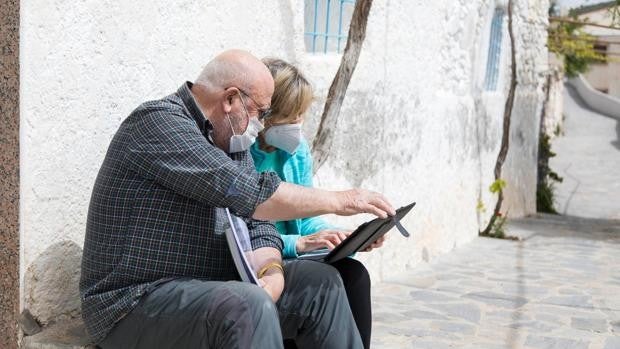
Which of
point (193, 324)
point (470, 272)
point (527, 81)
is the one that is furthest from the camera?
point (527, 81)

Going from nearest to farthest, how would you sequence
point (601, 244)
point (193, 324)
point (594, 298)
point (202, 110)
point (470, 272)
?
point (193, 324) → point (202, 110) → point (594, 298) → point (470, 272) → point (601, 244)

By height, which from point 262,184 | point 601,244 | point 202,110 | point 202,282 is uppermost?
point 202,110

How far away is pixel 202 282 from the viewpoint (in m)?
2.61

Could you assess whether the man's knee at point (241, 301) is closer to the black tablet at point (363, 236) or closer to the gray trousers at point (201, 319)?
the gray trousers at point (201, 319)

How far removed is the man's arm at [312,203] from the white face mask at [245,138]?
0.24 metres

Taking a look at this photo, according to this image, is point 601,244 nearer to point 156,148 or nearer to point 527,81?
point 527,81

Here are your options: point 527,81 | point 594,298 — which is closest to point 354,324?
point 594,298

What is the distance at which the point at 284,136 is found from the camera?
11.2 feet

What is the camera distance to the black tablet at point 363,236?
9.51 ft

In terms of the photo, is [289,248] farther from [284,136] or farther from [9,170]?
[9,170]

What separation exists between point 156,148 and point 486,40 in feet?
23.1

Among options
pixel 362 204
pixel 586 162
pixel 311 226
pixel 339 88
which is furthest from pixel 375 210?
A: pixel 586 162

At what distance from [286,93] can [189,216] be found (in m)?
0.85

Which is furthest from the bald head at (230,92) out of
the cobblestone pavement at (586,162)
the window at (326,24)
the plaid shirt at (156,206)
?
the cobblestone pavement at (586,162)
